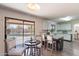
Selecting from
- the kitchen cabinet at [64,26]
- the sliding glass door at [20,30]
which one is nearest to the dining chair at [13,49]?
the sliding glass door at [20,30]

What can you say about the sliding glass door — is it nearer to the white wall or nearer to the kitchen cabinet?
the white wall

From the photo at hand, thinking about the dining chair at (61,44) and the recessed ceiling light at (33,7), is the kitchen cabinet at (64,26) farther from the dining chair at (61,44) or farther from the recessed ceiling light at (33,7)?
the recessed ceiling light at (33,7)

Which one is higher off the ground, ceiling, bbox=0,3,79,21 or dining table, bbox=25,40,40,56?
ceiling, bbox=0,3,79,21

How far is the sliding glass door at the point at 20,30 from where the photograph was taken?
81.6 inches

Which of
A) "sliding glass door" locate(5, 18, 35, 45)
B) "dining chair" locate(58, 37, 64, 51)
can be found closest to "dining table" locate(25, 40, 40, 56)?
"sliding glass door" locate(5, 18, 35, 45)

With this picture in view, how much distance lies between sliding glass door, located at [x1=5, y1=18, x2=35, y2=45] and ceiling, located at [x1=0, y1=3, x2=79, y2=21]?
11.3 inches

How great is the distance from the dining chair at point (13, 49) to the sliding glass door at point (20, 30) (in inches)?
3.7

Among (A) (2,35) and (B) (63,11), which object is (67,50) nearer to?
(B) (63,11)

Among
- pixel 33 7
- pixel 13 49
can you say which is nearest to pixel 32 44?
pixel 13 49

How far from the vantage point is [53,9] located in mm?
2070

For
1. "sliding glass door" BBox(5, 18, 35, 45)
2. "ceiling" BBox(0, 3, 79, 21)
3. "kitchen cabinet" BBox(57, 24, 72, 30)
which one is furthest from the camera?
"kitchen cabinet" BBox(57, 24, 72, 30)

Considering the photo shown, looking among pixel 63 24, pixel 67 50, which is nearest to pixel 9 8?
pixel 63 24

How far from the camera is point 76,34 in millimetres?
2193

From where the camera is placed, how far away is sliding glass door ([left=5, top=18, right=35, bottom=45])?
Result: 2072 mm
